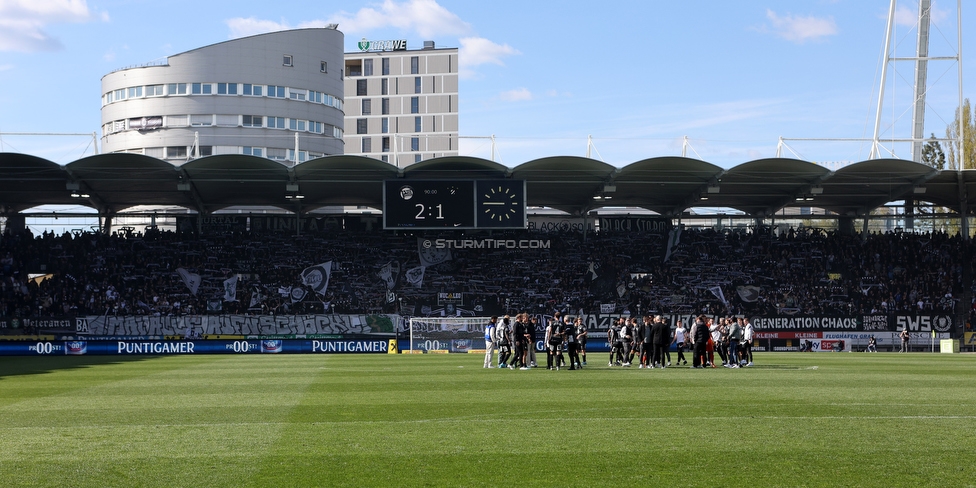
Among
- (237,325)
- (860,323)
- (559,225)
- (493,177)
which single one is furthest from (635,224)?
(237,325)

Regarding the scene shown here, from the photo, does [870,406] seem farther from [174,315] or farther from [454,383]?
[174,315]

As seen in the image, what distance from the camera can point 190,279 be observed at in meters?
52.6

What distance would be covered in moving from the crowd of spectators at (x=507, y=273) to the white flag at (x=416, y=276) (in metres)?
0.36

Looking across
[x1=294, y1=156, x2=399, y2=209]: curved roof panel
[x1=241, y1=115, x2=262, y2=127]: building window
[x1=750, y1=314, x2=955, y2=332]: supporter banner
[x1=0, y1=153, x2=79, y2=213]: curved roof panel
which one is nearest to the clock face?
[x1=294, y1=156, x2=399, y2=209]: curved roof panel

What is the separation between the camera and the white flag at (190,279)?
52.2 metres

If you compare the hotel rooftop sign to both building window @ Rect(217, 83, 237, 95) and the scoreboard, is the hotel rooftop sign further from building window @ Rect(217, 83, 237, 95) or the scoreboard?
the scoreboard

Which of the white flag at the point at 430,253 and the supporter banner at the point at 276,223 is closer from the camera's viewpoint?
the white flag at the point at 430,253

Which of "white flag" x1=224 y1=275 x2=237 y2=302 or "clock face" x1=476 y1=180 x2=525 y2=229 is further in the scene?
"white flag" x1=224 y1=275 x2=237 y2=302

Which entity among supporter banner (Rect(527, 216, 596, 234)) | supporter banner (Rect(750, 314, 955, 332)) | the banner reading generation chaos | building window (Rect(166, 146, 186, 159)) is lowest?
the banner reading generation chaos

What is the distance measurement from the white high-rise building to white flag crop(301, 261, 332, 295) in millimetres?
64979

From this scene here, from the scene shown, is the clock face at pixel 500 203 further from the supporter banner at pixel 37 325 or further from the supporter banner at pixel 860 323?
the supporter banner at pixel 37 325

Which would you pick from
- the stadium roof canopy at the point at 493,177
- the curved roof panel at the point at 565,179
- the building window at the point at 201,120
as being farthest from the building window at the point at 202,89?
the curved roof panel at the point at 565,179

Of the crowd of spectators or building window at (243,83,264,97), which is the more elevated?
building window at (243,83,264,97)

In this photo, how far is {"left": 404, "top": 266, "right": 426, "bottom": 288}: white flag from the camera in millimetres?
53281
